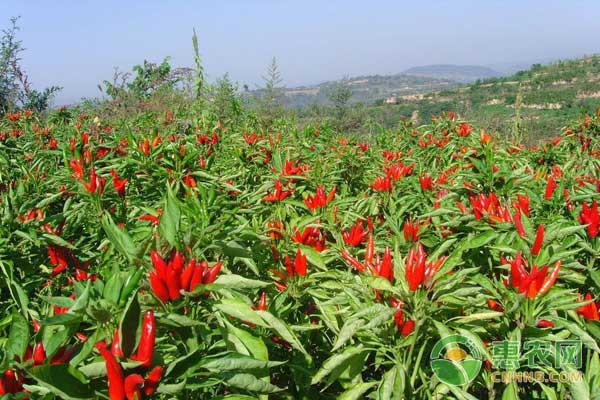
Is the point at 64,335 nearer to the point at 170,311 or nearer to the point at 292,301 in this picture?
the point at 170,311

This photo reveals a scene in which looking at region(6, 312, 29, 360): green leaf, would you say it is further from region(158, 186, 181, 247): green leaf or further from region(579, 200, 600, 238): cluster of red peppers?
region(579, 200, 600, 238): cluster of red peppers

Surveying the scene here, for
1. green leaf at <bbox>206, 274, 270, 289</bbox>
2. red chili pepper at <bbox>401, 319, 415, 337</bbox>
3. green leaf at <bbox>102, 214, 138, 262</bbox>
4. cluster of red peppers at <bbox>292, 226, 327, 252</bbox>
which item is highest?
green leaf at <bbox>102, 214, 138, 262</bbox>

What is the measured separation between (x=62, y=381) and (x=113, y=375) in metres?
0.09

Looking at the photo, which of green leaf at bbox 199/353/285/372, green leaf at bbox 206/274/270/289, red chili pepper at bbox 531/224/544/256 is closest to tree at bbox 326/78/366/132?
red chili pepper at bbox 531/224/544/256

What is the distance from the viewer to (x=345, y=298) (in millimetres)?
1380

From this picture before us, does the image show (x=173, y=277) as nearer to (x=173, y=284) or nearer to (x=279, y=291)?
(x=173, y=284)

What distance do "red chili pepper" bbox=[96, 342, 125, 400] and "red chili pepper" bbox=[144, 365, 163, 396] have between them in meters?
0.06

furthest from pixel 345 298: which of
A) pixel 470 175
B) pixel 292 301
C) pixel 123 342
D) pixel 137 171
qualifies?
pixel 137 171

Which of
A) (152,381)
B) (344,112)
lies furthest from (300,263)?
(344,112)

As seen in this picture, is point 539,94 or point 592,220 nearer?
point 592,220

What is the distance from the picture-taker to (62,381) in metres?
0.80

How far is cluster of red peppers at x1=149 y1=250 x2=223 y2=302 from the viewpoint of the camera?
1008mm

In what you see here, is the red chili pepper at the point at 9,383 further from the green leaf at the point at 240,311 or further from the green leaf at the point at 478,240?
the green leaf at the point at 478,240

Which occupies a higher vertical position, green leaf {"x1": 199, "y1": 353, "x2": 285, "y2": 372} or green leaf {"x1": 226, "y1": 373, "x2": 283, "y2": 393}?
green leaf {"x1": 199, "y1": 353, "x2": 285, "y2": 372}
